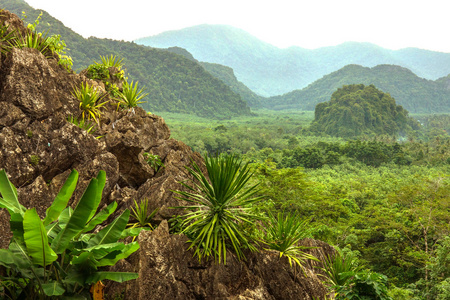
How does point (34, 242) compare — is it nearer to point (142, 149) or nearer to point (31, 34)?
point (142, 149)

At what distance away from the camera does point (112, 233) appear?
405cm

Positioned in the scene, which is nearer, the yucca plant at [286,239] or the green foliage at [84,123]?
the yucca plant at [286,239]

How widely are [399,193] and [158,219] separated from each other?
2028 cm

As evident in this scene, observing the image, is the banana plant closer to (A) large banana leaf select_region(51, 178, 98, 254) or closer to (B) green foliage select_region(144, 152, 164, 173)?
(A) large banana leaf select_region(51, 178, 98, 254)

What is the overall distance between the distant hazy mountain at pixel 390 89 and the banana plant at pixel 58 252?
162072 mm

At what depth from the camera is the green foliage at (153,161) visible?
23.7 ft

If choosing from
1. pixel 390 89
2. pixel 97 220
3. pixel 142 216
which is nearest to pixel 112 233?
pixel 97 220

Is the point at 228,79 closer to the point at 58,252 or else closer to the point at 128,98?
the point at 128,98

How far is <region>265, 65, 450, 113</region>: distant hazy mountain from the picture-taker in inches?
5620

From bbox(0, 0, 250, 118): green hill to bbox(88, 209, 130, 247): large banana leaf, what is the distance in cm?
10138

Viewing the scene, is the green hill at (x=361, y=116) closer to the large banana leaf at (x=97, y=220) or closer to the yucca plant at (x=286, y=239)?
the yucca plant at (x=286, y=239)

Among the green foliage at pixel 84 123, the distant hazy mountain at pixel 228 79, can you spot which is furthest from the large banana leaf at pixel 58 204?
the distant hazy mountain at pixel 228 79

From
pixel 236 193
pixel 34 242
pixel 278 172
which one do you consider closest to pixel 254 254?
pixel 236 193

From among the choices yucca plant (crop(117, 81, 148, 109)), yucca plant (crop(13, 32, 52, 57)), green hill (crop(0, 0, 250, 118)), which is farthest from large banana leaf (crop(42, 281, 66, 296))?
green hill (crop(0, 0, 250, 118))
